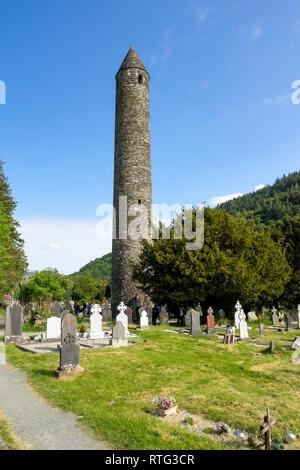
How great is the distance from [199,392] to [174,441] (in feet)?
9.76

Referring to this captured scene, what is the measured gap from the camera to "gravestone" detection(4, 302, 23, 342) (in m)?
14.2

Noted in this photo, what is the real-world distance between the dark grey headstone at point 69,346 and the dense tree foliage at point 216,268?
12.1m

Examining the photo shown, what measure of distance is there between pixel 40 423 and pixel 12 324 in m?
9.55

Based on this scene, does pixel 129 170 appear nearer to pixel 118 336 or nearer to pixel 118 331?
pixel 118 331

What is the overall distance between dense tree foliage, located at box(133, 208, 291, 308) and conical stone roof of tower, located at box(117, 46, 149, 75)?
16180mm

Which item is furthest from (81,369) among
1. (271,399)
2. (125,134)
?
(125,134)

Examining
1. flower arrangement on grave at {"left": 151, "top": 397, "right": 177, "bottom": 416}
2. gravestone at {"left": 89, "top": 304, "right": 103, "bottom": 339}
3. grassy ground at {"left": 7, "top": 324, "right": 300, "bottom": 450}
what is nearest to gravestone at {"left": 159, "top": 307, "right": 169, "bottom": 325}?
gravestone at {"left": 89, "top": 304, "right": 103, "bottom": 339}

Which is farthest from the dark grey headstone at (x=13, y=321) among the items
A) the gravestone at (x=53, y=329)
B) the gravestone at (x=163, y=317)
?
the gravestone at (x=163, y=317)

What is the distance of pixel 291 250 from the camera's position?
31.1 metres

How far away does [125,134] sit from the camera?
Result: 94.6 ft

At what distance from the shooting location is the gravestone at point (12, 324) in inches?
558

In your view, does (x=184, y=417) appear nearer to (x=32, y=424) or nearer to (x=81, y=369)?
(x=32, y=424)

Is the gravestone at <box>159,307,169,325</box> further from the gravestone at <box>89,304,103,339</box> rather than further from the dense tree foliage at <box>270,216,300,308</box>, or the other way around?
the dense tree foliage at <box>270,216,300,308</box>

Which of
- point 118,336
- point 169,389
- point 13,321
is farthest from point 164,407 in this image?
point 13,321
